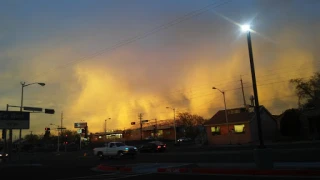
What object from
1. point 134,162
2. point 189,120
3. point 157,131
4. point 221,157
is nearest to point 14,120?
point 134,162

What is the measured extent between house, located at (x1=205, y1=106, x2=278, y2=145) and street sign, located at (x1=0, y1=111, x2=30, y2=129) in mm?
34733

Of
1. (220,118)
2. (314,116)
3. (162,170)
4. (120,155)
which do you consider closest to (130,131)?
(220,118)

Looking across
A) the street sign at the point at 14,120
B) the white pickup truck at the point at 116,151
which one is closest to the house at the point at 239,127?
the white pickup truck at the point at 116,151

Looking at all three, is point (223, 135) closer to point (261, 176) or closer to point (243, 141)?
point (243, 141)

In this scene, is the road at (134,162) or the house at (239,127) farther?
the house at (239,127)

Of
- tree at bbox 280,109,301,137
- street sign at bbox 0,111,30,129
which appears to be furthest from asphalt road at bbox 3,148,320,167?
tree at bbox 280,109,301,137

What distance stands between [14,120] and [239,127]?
126 ft

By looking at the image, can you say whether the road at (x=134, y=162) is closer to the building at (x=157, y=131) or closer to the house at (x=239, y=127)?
the house at (x=239, y=127)

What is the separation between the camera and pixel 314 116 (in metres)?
57.1

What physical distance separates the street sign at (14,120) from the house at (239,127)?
34.7 m

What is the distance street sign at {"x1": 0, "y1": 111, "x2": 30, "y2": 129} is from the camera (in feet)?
158

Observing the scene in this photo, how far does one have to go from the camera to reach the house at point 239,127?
6210 centimetres

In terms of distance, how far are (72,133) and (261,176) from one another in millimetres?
184000

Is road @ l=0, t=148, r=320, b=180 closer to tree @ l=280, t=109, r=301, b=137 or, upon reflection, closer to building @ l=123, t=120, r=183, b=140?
tree @ l=280, t=109, r=301, b=137
